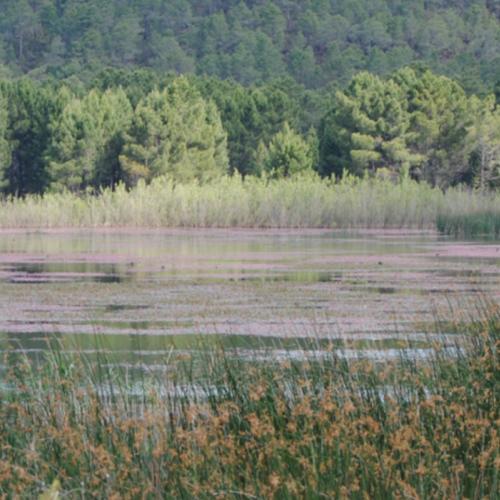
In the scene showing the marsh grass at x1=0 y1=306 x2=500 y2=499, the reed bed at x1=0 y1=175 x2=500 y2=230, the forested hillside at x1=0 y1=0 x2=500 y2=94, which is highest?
the forested hillside at x1=0 y1=0 x2=500 y2=94

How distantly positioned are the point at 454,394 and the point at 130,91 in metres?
63.9

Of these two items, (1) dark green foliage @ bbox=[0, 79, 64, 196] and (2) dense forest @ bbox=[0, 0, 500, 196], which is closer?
(2) dense forest @ bbox=[0, 0, 500, 196]

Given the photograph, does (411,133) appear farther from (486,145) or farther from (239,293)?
(239,293)

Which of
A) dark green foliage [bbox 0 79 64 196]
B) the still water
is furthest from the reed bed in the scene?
dark green foliage [bbox 0 79 64 196]

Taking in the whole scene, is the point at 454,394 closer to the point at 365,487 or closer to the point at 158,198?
the point at 365,487

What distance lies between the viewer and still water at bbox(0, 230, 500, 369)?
37.9 feet

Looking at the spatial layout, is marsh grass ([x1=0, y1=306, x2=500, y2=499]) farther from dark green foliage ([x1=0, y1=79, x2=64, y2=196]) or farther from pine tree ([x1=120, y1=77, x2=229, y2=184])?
dark green foliage ([x1=0, y1=79, x2=64, y2=196])

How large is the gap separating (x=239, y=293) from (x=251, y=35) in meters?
107

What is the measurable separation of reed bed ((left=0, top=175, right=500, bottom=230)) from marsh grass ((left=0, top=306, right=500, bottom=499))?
Answer: 2809 centimetres

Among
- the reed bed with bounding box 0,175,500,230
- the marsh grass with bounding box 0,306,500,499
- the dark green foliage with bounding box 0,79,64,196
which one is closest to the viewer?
the marsh grass with bounding box 0,306,500,499

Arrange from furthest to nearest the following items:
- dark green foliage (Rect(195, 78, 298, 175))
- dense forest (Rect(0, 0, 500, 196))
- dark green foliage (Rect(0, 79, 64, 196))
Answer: dark green foliage (Rect(195, 78, 298, 175)) → dark green foliage (Rect(0, 79, 64, 196)) → dense forest (Rect(0, 0, 500, 196))

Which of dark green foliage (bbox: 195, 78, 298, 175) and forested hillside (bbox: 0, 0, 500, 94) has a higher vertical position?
forested hillside (bbox: 0, 0, 500, 94)

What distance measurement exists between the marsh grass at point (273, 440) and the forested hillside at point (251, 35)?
100057 millimetres

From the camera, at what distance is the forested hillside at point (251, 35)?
115m
